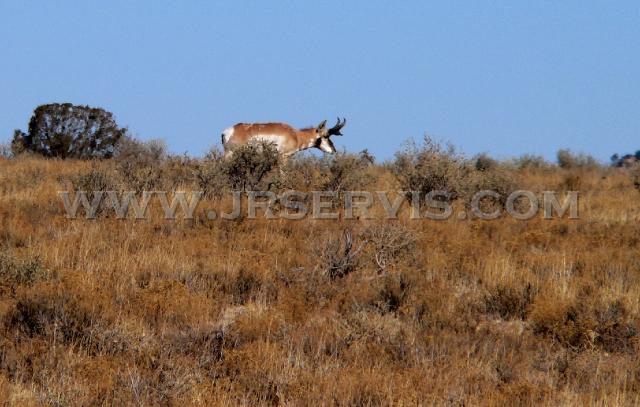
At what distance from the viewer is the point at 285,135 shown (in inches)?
803

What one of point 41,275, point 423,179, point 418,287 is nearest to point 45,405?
point 41,275

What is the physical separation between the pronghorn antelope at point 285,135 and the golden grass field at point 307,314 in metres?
7.98

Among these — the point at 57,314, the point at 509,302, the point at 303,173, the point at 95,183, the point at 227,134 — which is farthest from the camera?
the point at 227,134

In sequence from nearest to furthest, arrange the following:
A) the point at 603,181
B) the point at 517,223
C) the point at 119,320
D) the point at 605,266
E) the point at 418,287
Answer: the point at 119,320 < the point at 418,287 < the point at 605,266 < the point at 517,223 < the point at 603,181

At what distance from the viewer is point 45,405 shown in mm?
5098

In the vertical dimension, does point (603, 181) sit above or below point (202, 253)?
above

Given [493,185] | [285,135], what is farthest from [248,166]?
[285,135]

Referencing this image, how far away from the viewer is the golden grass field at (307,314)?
5.70 metres

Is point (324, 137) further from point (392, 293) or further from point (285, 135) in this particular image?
point (392, 293)

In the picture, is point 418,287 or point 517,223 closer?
point 418,287

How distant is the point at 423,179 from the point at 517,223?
2.39 meters

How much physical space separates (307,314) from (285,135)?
1307cm

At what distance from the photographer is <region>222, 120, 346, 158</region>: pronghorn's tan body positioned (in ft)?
64.5

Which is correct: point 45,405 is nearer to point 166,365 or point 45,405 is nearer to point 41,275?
point 166,365
